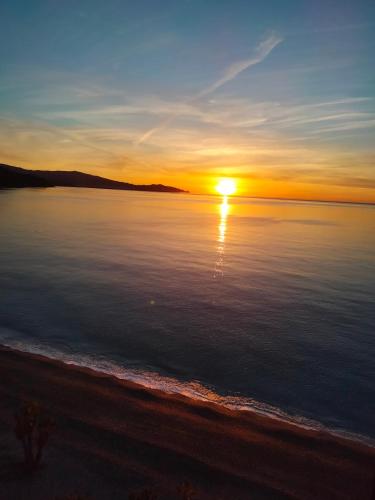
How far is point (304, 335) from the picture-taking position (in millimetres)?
13766

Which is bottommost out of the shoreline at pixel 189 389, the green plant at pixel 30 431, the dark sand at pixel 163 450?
the shoreline at pixel 189 389

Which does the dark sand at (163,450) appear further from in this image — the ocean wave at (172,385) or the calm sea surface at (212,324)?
the calm sea surface at (212,324)

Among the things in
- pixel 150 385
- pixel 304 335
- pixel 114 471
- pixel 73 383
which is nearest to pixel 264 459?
pixel 114 471

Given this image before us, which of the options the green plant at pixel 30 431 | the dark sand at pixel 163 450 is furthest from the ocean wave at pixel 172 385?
the green plant at pixel 30 431

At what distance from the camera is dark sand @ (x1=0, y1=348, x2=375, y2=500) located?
18.8 feet

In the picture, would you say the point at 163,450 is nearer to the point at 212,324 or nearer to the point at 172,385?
the point at 172,385

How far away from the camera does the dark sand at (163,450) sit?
5.72 m

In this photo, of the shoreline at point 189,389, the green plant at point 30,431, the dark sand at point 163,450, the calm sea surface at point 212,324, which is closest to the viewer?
the green plant at point 30,431

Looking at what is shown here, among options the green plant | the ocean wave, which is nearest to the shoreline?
the ocean wave

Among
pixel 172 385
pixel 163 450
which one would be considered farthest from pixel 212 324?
pixel 163 450

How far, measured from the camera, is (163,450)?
652 centimetres

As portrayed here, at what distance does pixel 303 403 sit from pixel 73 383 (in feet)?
19.4

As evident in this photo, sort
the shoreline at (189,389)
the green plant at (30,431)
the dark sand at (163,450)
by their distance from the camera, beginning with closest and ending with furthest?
the green plant at (30,431) → the dark sand at (163,450) → the shoreline at (189,389)

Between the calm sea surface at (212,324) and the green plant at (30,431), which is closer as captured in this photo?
the green plant at (30,431)
